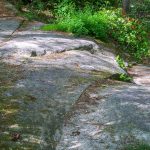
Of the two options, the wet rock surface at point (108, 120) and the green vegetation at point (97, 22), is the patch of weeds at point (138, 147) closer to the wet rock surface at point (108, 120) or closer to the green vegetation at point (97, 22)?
the wet rock surface at point (108, 120)

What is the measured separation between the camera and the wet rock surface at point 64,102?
6.38 metres

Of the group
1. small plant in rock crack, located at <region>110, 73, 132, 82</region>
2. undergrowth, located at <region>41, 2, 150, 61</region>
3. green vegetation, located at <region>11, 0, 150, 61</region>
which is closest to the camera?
small plant in rock crack, located at <region>110, 73, 132, 82</region>

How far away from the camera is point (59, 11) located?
1833cm

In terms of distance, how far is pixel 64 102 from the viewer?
302 inches

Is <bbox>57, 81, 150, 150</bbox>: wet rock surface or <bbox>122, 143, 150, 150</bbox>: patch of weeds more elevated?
<bbox>57, 81, 150, 150</bbox>: wet rock surface

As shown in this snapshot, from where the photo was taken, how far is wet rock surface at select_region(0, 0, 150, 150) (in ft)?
20.9

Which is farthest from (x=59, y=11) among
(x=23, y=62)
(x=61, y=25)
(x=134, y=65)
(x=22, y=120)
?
(x=22, y=120)

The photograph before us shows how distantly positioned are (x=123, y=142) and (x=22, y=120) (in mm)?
1642

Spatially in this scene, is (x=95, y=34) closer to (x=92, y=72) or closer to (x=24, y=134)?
(x=92, y=72)

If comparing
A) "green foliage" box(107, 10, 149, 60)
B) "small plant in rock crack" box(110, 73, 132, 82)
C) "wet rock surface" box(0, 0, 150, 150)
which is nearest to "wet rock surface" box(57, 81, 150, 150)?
"wet rock surface" box(0, 0, 150, 150)

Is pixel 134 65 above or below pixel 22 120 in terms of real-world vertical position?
below

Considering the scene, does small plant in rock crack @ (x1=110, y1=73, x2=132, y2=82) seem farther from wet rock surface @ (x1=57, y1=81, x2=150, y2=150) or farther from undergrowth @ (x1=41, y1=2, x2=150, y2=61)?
undergrowth @ (x1=41, y1=2, x2=150, y2=61)

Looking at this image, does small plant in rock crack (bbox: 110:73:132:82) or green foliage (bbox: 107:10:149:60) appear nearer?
small plant in rock crack (bbox: 110:73:132:82)

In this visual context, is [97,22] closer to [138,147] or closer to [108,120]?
[108,120]
